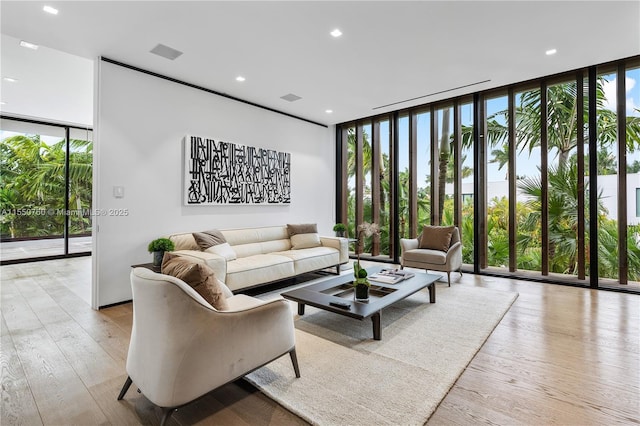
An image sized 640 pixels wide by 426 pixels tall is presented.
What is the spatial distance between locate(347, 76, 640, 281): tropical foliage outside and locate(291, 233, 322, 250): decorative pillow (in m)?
2.27

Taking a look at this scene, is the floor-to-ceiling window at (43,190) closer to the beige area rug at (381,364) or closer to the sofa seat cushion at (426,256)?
the beige area rug at (381,364)

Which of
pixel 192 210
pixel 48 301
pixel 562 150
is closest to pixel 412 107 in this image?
pixel 562 150

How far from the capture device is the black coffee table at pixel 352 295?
2.58 metres

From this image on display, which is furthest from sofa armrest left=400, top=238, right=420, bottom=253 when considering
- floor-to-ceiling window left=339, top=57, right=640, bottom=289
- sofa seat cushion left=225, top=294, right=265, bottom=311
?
sofa seat cushion left=225, top=294, right=265, bottom=311

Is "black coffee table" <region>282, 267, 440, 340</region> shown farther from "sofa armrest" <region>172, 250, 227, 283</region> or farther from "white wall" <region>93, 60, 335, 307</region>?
"white wall" <region>93, 60, 335, 307</region>

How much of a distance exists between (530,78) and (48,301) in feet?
22.1

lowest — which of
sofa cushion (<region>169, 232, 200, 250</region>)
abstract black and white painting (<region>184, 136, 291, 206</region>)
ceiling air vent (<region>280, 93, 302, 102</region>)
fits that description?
sofa cushion (<region>169, 232, 200, 250</region>)

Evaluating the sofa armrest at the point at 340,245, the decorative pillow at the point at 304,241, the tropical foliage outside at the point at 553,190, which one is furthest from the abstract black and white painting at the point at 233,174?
the tropical foliage outside at the point at 553,190

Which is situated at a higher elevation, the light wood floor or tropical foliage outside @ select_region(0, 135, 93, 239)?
tropical foliage outside @ select_region(0, 135, 93, 239)

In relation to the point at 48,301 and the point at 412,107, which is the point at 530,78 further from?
the point at 48,301

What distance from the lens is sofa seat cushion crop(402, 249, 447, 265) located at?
4438mm

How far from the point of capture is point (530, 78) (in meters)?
4.38

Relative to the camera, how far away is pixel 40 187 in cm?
640

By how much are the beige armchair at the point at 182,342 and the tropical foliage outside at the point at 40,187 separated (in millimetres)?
6528
